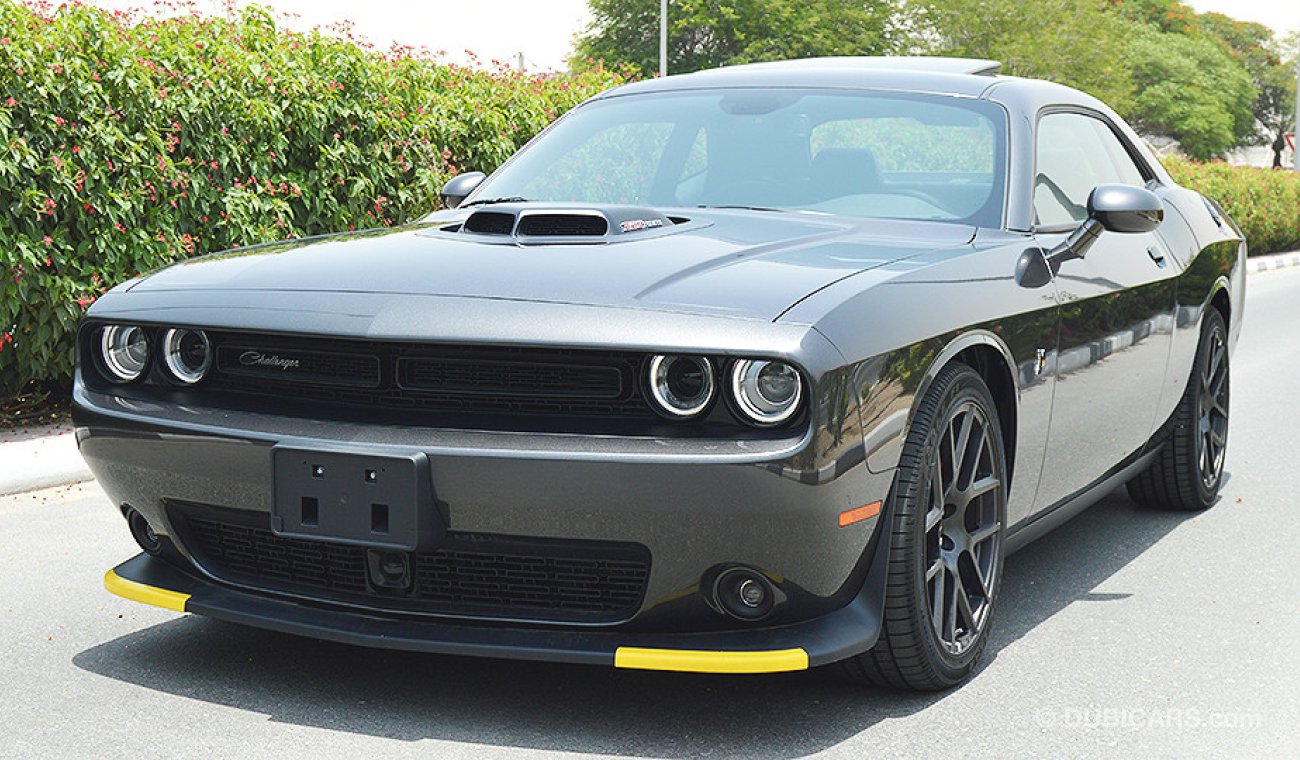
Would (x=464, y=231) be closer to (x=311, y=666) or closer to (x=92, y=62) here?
(x=311, y=666)

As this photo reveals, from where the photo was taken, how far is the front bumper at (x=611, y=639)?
10.8 ft

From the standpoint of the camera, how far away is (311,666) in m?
3.92

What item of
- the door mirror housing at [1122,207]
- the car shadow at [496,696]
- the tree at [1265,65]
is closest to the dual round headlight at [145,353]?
the car shadow at [496,696]

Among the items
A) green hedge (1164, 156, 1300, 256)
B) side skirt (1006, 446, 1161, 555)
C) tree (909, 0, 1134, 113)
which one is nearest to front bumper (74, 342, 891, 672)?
side skirt (1006, 446, 1161, 555)

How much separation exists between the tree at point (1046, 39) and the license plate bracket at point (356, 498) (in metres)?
57.8

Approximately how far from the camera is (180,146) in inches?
327

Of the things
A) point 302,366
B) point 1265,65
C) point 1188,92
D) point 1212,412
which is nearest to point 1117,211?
point 1212,412

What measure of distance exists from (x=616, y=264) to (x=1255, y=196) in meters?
26.1

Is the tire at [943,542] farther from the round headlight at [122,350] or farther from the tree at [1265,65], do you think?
the tree at [1265,65]

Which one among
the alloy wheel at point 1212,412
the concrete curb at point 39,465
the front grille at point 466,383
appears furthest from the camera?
the concrete curb at point 39,465

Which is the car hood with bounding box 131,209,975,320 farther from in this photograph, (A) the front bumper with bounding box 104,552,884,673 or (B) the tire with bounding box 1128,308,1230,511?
(B) the tire with bounding box 1128,308,1230,511

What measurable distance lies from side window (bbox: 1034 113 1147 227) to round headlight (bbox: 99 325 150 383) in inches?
93.7

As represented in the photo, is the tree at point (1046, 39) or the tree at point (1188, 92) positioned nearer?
the tree at point (1046, 39)

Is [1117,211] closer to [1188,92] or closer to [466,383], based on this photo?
[466,383]
